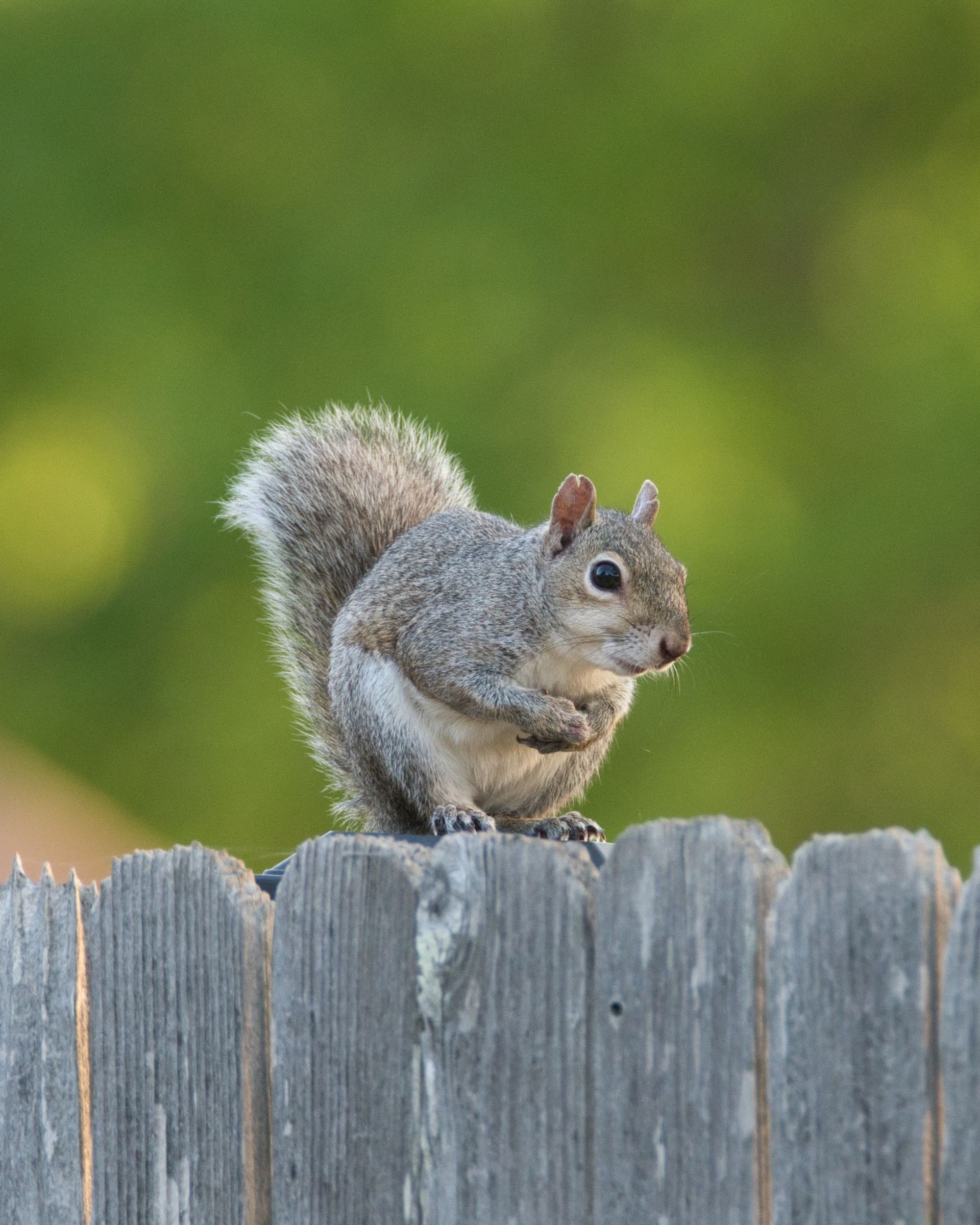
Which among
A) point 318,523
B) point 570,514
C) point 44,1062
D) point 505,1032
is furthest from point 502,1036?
point 318,523

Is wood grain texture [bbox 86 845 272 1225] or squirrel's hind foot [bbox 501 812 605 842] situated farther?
squirrel's hind foot [bbox 501 812 605 842]

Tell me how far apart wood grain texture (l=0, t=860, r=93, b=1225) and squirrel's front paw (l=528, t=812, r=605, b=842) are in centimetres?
63

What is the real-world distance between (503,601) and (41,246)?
11.7 ft

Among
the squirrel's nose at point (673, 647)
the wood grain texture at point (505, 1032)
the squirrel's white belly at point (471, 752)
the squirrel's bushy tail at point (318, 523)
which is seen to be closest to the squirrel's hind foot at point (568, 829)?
the squirrel's white belly at point (471, 752)

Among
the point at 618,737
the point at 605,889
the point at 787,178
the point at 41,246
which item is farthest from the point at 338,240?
the point at 605,889

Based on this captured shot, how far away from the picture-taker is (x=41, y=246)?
5238 millimetres

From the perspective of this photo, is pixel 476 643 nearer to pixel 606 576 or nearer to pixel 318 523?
pixel 606 576

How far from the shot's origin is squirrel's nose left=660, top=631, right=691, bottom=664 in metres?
2.04

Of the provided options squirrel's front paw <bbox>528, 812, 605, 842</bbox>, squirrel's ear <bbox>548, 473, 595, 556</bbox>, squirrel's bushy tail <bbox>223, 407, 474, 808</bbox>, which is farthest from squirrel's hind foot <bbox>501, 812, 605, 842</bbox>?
squirrel's bushy tail <bbox>223, 407, 474, 808</bbox>

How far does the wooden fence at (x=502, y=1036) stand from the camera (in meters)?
1.15

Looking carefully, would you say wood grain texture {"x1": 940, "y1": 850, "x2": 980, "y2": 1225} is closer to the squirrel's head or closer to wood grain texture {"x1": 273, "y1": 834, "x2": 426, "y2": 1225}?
wood grain texture {"x1": 273, "y1": 834, "x2": 426, "y2": 1225}

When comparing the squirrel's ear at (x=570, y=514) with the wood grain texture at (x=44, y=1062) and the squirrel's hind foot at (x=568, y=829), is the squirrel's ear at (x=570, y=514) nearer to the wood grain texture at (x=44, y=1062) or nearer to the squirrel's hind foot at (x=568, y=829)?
the squirrel's hind foot at (x=568, y=829)

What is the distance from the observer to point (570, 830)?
6.55ft

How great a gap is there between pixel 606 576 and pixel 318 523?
22.0 inches
